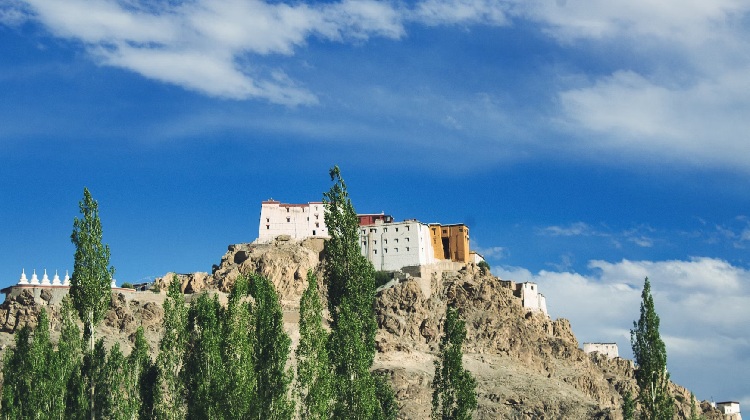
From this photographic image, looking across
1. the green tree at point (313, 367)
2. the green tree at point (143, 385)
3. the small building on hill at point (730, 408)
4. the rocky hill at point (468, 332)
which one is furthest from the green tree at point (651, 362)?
the small building on hill at point (730, 408)

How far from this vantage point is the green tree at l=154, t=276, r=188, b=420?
5975 cm

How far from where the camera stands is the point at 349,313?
52.6 m

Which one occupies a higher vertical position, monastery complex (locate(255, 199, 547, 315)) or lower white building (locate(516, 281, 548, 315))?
monastery complex (locate(255, 199, 547, 315))

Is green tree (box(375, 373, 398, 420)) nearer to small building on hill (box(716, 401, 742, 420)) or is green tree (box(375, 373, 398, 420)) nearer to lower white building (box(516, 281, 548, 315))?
lower white building (box(516, 281, 548, 315))

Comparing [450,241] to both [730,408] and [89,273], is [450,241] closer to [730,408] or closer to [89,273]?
[730,408]

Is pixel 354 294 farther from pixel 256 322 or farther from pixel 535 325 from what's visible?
pixel 535 325

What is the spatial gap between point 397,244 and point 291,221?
43.3ft

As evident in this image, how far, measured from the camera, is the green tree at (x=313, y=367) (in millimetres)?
49438

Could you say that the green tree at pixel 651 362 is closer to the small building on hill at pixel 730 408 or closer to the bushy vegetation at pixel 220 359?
the bushy vegetation at pixel 220 359

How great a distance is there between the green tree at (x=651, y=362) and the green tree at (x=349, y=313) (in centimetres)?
1536

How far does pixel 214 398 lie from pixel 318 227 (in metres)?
79.0

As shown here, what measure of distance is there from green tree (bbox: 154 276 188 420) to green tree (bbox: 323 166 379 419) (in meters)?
11.0

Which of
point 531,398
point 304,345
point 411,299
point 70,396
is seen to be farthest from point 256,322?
point 411,299

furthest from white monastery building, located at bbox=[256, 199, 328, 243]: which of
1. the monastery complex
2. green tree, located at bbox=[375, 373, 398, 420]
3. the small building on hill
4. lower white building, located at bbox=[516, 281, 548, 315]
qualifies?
green tree, located at bbox=[375, 373, 398, 420]
